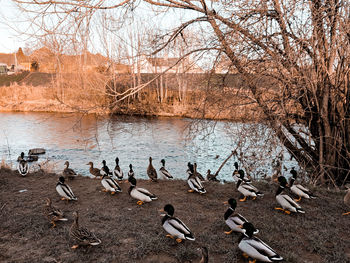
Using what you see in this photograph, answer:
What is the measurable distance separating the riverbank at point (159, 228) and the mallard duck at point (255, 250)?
0.26m

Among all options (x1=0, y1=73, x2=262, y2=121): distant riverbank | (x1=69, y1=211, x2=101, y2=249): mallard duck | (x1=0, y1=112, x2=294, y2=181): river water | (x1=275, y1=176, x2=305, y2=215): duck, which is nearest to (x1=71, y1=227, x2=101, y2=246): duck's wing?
(x1=69, y1=211, x2=101, y2=249): mallard duck

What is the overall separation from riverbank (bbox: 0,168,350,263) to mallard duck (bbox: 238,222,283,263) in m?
0.26

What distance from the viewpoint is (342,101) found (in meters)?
7.88

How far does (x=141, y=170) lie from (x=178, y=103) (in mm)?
16580

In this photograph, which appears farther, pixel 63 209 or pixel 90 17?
pixel 63 209

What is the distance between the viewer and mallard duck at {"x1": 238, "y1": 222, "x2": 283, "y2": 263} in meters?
3.72

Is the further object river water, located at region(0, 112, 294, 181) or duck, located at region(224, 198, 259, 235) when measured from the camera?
river water, located at region(0, 112, 294, 181)

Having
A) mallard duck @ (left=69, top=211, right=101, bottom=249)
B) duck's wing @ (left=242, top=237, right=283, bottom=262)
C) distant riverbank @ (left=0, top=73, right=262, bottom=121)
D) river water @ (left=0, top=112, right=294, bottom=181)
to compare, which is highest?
distant riverbank @ (left=0, top=73, right=262, bottom=121)

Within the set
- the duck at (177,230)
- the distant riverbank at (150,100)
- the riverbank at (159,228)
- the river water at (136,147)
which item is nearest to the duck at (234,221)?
the riverbank at (159,228)

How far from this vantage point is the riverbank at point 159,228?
13.6 ft

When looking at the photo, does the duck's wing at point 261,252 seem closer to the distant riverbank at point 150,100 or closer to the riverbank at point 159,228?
the riverbank at point 159,228

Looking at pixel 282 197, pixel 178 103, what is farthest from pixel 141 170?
pixel 178 103

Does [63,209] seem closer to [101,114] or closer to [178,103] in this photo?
[101,114]

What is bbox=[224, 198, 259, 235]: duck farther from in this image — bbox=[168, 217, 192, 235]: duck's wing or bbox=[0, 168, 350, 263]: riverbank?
bbox=[168, 217, 192, 235]: duck's wing
